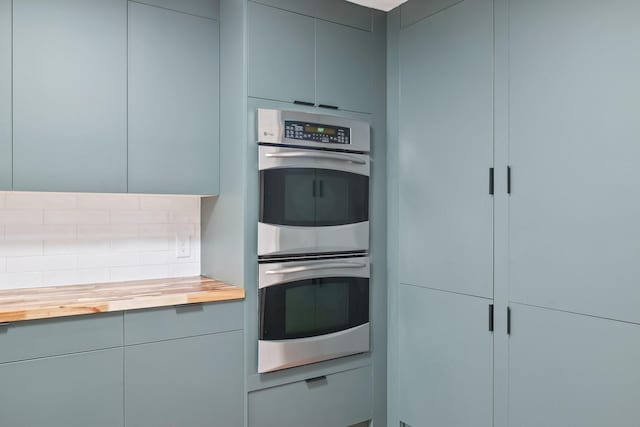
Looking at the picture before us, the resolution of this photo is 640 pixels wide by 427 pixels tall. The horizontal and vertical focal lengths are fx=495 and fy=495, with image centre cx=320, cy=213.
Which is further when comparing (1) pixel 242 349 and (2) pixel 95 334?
(1) pixel 242 349

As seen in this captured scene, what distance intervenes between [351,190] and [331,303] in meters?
0.58

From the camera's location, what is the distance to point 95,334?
1.93 meters

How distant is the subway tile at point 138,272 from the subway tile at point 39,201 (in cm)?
39

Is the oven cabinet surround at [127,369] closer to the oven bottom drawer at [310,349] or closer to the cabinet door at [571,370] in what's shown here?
the oven bottom drawer at [310,349]

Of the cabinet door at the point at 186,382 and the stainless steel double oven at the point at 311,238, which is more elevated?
the stainless steel double oven at the point at 311,238

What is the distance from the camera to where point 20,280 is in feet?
7.55

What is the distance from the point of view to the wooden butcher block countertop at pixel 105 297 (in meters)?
1.83

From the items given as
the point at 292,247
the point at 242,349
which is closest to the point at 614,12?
the point at 292,247

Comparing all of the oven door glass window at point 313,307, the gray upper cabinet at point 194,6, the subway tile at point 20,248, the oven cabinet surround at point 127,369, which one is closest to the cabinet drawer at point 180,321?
the oven cabinet surround at point 127,369

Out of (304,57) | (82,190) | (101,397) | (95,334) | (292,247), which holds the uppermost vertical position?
(304,57)

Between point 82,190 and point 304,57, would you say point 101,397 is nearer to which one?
point 82,190

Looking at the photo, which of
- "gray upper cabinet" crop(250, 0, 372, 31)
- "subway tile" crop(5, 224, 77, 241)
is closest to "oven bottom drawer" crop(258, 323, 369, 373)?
"subway tile" crop(5, 224, 77, 241)

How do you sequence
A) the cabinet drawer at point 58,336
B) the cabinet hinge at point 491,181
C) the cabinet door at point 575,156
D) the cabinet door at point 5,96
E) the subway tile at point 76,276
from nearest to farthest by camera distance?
the cabinet door at point 575,156, the cabinet drawer at point 58,336, the cabinet door at point 5,96, the cabinet hinge at point 491,181, the subway tile at point 76,276

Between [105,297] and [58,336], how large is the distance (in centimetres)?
24
